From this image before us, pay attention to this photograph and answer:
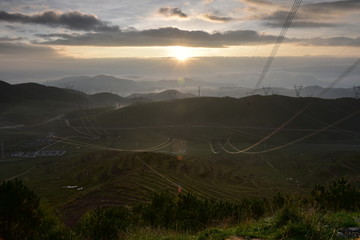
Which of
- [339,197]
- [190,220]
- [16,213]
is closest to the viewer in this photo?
[16,213]

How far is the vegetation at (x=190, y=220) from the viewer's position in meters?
11.7

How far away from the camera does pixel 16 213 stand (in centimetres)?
1554

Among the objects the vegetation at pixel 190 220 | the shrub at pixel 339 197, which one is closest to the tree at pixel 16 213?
the vegetation at pixel 190 220

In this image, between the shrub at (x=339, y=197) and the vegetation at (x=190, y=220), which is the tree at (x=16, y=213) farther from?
the shrub at (x=339, y=197)

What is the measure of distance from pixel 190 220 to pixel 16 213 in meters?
10.8

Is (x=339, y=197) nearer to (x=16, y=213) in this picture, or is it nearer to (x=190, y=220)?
(x=190, y=220)

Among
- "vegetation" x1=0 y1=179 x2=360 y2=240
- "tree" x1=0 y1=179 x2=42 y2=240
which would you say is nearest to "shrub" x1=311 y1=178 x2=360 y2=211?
"vegetation" x1=0 y1=179 x2=360 y2=240

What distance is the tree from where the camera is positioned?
1520 cm

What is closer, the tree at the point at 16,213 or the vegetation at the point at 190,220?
the vegetation at the point at 190,220

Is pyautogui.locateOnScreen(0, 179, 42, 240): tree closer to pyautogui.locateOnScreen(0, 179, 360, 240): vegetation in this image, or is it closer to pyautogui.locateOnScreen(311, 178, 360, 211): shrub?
pyautogui.locateOnScreen(0, 179, 360, 240): vegetation

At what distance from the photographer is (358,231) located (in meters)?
11.6

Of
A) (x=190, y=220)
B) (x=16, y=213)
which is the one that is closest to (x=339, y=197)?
(x=190, y=220)

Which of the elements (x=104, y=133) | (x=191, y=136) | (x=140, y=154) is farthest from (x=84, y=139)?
(x=140, y=154)

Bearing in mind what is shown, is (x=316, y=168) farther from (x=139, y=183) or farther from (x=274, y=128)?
(x=274, y=128)
